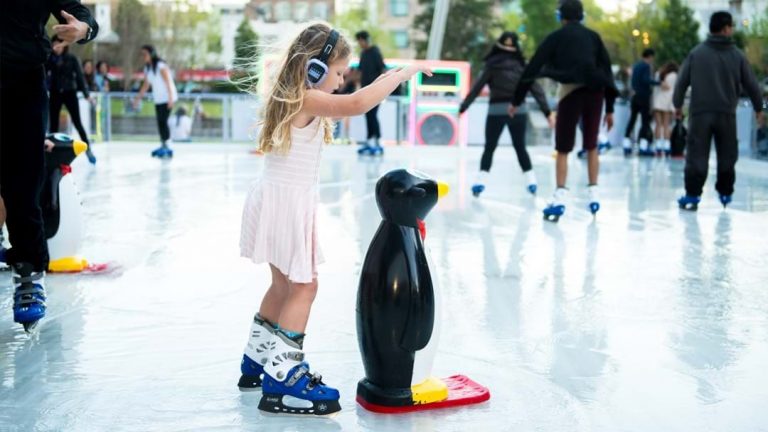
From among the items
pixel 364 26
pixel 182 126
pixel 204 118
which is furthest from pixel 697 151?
pixel 364 26

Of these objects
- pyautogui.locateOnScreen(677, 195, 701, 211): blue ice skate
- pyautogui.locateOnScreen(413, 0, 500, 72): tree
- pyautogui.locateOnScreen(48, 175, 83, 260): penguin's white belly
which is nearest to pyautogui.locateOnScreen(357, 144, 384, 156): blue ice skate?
pyautogui.locateOnScreen(677, 195, 701, 211): blue ice skate

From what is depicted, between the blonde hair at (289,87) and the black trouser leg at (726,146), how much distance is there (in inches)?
240

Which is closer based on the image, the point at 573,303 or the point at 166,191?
the point at 573,303

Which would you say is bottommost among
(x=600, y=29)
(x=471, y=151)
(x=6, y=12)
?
(x=471, y=151)

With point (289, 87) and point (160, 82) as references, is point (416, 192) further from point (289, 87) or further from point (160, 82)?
point (160, 82)

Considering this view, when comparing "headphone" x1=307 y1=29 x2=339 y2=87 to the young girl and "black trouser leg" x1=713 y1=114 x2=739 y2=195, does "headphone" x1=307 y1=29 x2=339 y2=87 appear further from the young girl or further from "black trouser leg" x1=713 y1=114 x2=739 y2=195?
"black trouser leg" x1=713 y1=114 x2=739 y2=195

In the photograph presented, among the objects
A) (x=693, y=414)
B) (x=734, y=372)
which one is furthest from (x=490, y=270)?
(x=693, y=414)

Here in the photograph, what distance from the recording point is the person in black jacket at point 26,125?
393 centimetres

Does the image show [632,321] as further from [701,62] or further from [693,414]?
[701,62]

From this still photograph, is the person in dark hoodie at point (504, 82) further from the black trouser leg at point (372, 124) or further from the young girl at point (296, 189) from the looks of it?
the young girl at point (296, 189)

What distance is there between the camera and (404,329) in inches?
122

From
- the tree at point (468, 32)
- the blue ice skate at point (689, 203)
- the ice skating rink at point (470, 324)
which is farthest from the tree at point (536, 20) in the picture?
the ice skating rink at point (470, 324)

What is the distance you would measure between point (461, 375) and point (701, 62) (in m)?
5.91

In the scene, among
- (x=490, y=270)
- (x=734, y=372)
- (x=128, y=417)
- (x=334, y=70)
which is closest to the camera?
(x=128, y=417)
